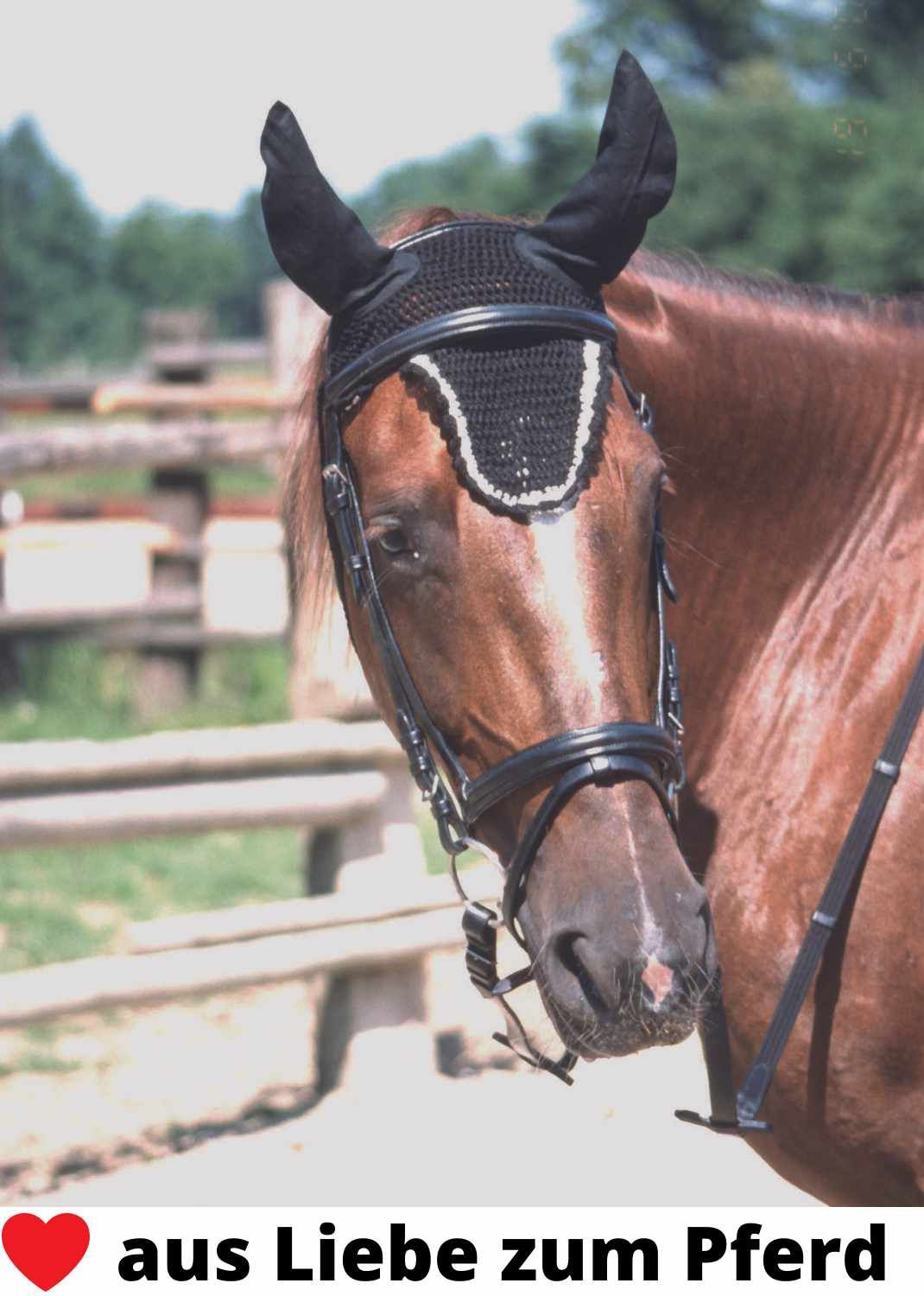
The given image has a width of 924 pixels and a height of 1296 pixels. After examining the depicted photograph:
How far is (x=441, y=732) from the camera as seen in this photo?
2066 millimetres

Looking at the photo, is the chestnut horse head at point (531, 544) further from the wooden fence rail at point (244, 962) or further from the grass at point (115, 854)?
the grass at point (115, 854)

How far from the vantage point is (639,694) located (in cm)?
196

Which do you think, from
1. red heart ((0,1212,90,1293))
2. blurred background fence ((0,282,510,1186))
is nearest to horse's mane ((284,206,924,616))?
blurred background fence ((0,282,510,1186))

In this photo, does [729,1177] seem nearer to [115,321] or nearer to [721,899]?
[721,899]

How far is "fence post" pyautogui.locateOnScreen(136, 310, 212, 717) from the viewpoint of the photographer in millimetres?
8383

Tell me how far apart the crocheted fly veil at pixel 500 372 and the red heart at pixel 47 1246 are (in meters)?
1.66

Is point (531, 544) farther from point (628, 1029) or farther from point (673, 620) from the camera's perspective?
point (628, 1029)

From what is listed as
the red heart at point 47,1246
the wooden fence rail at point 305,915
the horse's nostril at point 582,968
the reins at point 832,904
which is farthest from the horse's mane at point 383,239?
the wooden fence rail at point 305,915

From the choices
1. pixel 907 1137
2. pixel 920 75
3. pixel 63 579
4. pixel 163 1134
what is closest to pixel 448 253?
pixel 907 1137

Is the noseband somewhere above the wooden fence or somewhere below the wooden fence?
above

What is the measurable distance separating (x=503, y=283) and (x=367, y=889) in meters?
3.09

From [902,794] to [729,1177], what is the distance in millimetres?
2298

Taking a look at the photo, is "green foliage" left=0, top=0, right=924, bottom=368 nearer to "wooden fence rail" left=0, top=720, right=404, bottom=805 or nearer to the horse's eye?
the horse's eye

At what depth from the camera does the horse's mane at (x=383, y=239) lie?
7.77ft
